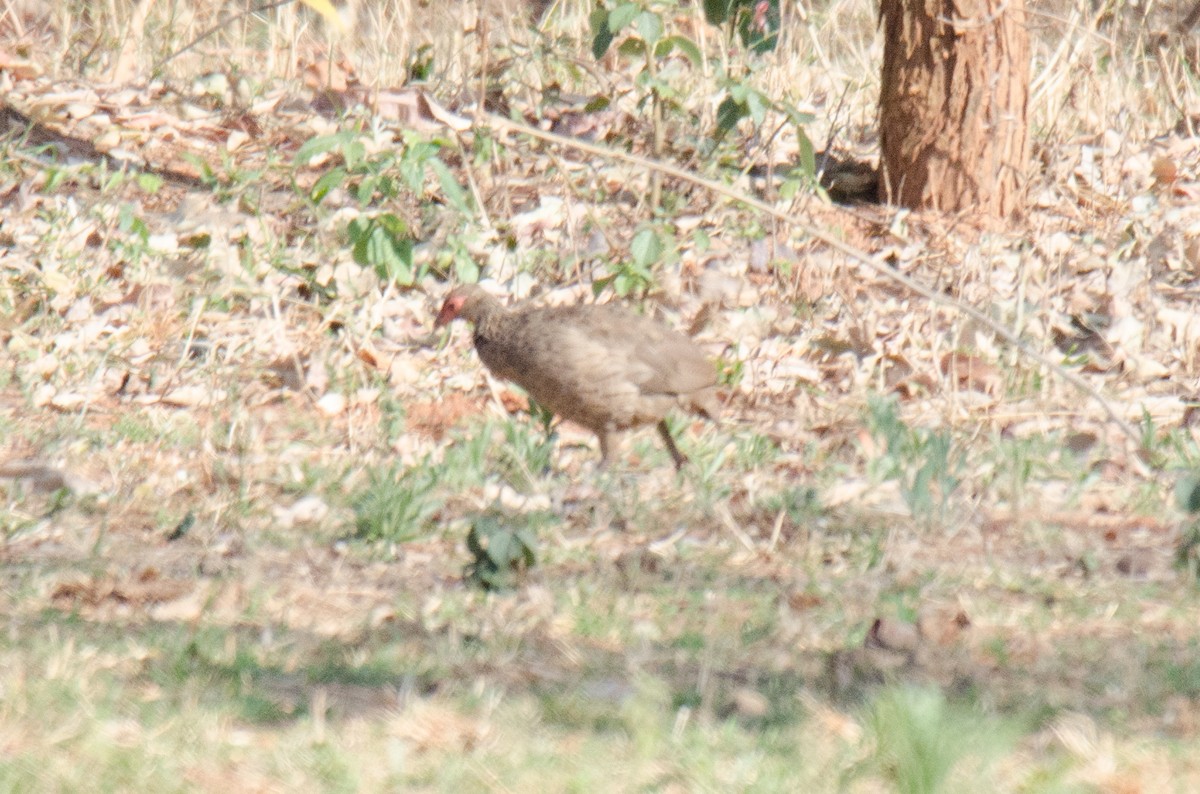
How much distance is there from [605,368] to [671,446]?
1.30ft

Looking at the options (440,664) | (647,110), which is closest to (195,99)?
(647,110)

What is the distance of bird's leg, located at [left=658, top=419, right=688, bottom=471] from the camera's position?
6.37 meters

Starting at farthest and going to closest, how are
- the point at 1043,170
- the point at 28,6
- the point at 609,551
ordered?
the point at 28,6 < the point at 1043,170 < the point at 609,551

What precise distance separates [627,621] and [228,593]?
1061 millimetres

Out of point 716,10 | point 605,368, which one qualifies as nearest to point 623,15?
point 716,10

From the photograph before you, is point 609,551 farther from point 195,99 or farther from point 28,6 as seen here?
point 28,6

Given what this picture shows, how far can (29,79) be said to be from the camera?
36.2ft

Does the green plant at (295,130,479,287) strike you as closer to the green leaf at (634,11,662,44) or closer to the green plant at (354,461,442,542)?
the green leaf at (634,11,662,44)

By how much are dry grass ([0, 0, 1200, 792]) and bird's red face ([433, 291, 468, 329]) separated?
345 millimetres

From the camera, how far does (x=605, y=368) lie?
6.70 m

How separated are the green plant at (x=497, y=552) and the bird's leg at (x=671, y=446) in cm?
168

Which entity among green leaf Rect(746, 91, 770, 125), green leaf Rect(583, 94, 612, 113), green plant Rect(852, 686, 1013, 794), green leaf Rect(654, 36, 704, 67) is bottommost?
green leaf Rect(583, 94, 612, 113)

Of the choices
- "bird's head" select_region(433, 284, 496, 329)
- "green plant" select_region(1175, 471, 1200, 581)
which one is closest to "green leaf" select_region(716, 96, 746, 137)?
"bird's head" select_region(433, 284, 496, 329)

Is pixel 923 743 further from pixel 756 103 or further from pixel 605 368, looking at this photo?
pixel 756 103
